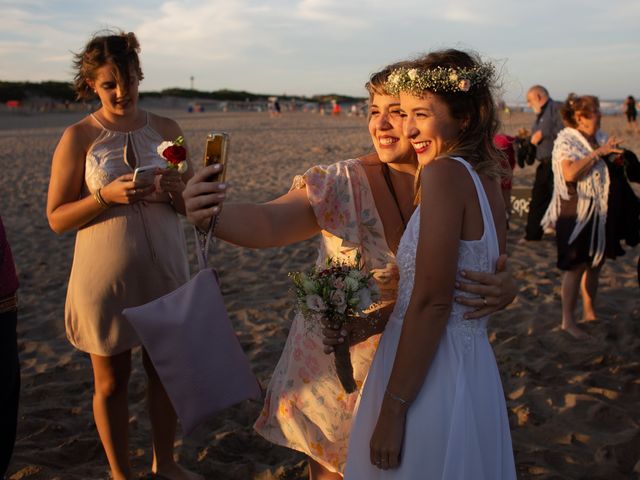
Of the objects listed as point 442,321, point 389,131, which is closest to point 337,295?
point 442,321

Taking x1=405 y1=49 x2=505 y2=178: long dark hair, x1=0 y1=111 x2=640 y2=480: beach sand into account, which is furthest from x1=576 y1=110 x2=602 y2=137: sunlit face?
x1=405 y1=49 x2=505 y2=178: long dark hair

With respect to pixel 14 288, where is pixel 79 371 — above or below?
below

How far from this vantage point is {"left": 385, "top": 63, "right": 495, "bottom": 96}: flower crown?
6.55 ft

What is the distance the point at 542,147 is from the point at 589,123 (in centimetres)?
298

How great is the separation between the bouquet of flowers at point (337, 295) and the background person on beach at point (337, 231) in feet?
0.79

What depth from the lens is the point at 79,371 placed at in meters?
4.88

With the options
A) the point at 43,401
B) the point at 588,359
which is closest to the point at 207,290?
the point at 43,401

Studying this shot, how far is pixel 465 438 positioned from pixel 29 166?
16981 millimetres

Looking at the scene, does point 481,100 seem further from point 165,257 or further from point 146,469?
point 146,469

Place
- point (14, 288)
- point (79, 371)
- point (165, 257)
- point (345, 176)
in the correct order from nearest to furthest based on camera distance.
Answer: point (345, 176) → point (14, 288) → point (165, 257) → point (79, 371)

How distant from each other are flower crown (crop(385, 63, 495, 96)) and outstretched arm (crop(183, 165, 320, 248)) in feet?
1.93

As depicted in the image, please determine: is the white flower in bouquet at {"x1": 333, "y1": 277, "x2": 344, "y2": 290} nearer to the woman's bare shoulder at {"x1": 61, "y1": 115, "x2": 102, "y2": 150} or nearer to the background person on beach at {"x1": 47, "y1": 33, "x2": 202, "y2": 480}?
the background person on beach at {"x1": 47, "y1": 33, "x2": 202, "y2": 480}

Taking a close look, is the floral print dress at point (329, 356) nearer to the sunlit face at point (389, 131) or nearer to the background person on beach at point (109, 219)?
the sunlit face at point (389, 131)

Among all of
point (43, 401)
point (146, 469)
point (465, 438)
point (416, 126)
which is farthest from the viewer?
point (43, 401)
